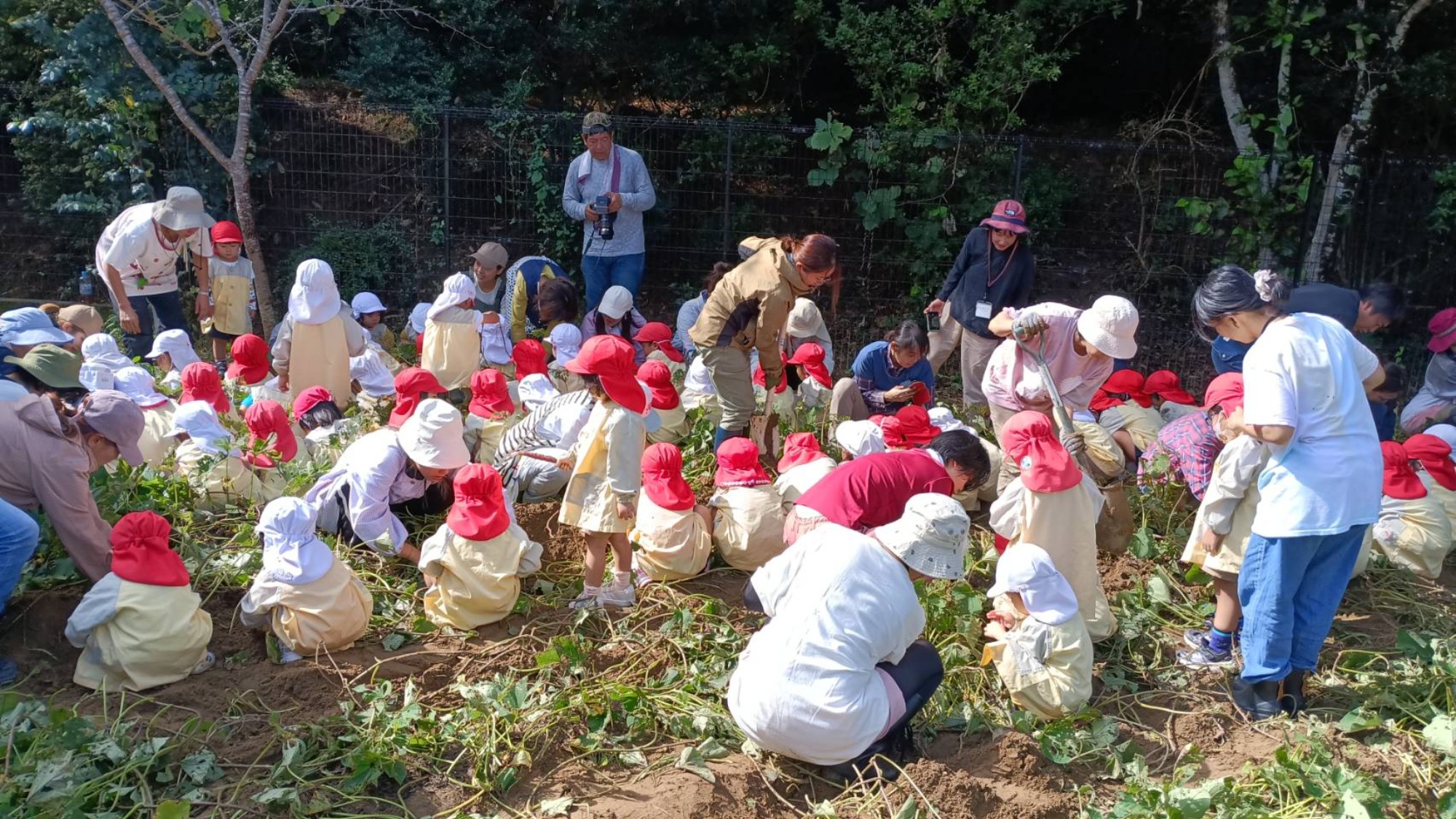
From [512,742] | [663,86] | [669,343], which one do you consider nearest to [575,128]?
[663,86]

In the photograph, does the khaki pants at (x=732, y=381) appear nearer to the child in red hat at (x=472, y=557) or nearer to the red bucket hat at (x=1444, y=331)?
the child in red hat at (x=472, y=557)

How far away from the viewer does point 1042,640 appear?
4.37 m

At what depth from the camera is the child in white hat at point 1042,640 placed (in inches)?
172

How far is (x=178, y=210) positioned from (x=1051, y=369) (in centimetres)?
563

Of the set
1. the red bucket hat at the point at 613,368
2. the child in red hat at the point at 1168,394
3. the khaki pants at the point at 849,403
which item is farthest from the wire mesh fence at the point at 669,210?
the red bucket hat at the point at 613,368

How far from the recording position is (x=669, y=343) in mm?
7738

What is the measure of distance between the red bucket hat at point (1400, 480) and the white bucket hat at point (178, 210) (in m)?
7.12

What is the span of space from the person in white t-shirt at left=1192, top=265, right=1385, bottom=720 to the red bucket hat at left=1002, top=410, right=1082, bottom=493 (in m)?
0.68

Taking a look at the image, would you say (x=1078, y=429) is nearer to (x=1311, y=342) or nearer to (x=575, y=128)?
(x=1311, y=342)

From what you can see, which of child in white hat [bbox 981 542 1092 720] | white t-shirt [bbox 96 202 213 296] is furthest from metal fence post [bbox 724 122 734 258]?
child in white hat [bbox 981 542 1092 720]

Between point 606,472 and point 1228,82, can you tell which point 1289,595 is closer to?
point 606,472

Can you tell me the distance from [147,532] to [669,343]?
12.9 feet

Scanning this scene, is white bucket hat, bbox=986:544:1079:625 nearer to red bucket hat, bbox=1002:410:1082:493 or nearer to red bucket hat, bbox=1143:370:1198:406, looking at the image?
red bucket hat, bbox=1002:410:1082:493

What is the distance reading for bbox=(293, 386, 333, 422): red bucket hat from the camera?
6262 millimetres
